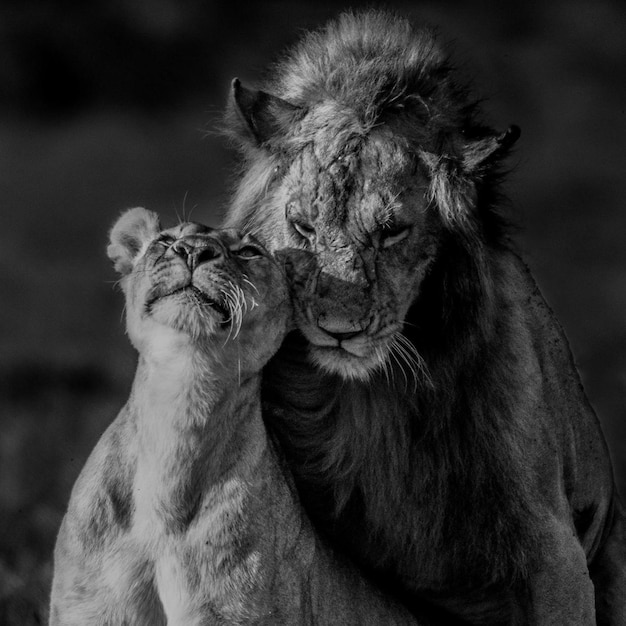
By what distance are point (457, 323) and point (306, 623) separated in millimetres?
1094

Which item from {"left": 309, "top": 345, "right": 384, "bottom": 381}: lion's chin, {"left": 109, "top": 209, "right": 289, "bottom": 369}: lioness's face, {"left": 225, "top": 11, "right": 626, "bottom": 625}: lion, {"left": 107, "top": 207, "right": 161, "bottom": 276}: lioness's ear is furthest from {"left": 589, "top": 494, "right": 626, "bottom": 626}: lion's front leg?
{"left": 107, "top": 207, "right": 161, "bottom": 276}: lioness's ear

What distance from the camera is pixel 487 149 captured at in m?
4.75

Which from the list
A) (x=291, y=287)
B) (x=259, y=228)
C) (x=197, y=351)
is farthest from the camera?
(x=259, y=228)

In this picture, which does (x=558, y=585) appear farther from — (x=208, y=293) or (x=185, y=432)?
(x=208, y=293)

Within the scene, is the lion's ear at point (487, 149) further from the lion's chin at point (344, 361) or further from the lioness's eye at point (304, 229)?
the lion's chin at point (344, 361)

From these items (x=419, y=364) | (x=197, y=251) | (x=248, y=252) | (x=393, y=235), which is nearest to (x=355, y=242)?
(x=393, y=235)

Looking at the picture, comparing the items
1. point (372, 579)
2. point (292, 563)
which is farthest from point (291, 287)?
point (372, 579)

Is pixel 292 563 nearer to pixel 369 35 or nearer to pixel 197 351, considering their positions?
pixel 197 351

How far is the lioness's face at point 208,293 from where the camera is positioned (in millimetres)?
4121

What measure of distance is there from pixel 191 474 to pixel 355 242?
0.81 m

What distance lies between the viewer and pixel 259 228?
4.82 meters

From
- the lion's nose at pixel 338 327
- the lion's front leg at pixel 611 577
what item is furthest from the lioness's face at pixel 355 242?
the lion's front leg at pixel 611 577

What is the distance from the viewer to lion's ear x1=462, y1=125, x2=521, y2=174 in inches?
186

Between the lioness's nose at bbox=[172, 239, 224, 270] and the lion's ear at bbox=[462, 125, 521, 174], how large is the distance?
0.98m
